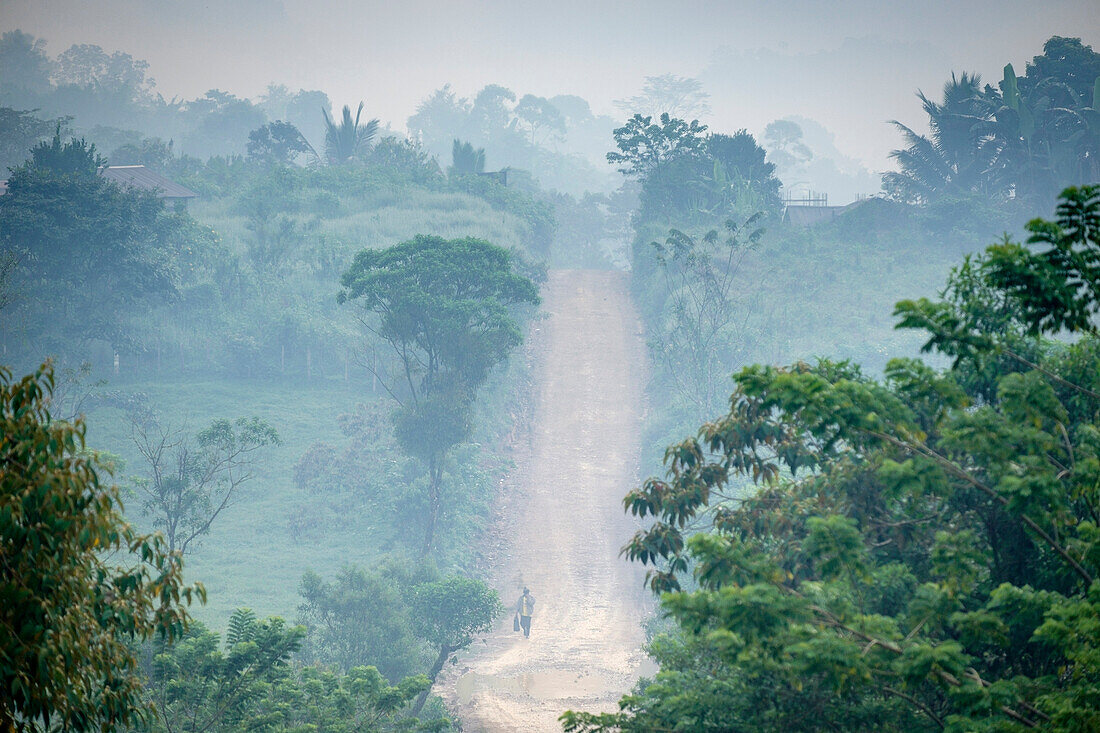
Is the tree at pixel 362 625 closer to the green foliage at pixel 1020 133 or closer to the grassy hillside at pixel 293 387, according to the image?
the grassy hillside at pixel 293 387

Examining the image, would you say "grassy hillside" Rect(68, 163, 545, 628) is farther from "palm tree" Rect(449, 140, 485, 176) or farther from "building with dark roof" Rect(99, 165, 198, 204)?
"palm tree" Rect(449, 140, 485, 176)

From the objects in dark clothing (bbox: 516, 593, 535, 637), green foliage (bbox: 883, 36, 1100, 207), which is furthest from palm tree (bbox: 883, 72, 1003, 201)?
dark clothing (bbox: 516, 593, 535, 637)

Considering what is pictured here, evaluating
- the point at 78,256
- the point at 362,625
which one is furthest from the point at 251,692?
the point at 78,256

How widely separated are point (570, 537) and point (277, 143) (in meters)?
38.0

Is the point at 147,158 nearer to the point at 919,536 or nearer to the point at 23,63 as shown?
the point at 919,536

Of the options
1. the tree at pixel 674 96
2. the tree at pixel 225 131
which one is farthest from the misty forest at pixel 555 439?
the tree at pixel 674 96

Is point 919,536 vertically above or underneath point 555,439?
above

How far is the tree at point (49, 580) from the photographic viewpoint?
5.45m

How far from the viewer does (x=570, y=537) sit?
84.1 ft

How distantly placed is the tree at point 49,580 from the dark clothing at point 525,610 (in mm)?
15218

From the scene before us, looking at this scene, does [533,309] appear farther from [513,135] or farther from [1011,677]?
[513,135]

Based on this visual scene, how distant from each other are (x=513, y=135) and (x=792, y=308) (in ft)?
→ 172

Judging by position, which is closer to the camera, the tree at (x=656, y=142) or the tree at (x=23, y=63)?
the tree at (x=656, y=142)

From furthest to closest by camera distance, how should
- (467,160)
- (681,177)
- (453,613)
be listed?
(467,160)
(681,177)
(453,613)
